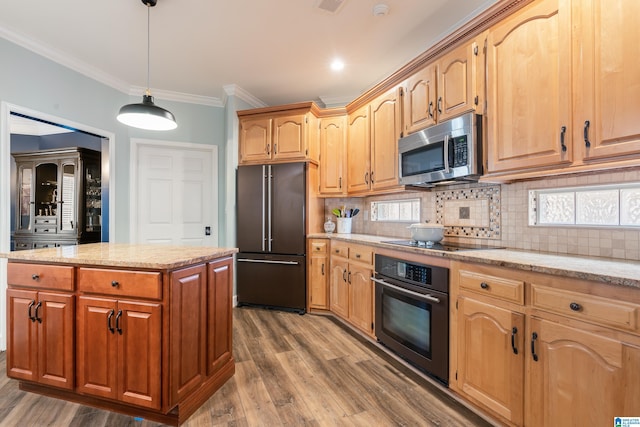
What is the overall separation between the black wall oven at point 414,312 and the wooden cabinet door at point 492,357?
5.3 inches

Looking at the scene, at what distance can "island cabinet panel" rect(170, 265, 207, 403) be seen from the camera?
159 centimetres

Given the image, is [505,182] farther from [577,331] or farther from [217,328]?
[217,328]

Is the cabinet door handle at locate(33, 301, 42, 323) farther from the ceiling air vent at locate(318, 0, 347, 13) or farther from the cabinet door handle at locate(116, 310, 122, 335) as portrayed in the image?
the ceiling air vent at locate(318, 0, 347, 13)

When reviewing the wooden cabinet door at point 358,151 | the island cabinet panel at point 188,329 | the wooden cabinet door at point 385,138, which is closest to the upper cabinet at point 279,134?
the wooden cabinet door at point 358,151

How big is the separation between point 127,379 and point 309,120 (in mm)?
2940

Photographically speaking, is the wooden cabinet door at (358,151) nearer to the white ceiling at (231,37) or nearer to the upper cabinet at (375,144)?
the upper cabinet at (375,144)

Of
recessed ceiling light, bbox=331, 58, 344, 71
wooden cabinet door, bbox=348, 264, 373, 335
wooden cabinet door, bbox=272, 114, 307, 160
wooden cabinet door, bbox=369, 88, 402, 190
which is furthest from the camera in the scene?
wooden cabinet door, bbox=272, 114, 307, 160

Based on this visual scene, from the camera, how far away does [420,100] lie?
2506mm

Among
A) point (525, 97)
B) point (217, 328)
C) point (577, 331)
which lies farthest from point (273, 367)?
point (525, 97)

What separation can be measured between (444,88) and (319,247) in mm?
2031

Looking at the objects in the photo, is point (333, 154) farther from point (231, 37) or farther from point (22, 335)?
point (22, 335)

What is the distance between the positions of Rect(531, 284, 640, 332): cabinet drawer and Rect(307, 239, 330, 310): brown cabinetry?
2231 mm

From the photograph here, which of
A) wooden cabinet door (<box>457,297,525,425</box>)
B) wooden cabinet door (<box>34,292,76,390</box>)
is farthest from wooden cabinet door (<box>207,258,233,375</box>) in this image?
wooden cabinet door (<box>457,297,525,425</box>)

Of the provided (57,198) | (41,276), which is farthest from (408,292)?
(57,198)
